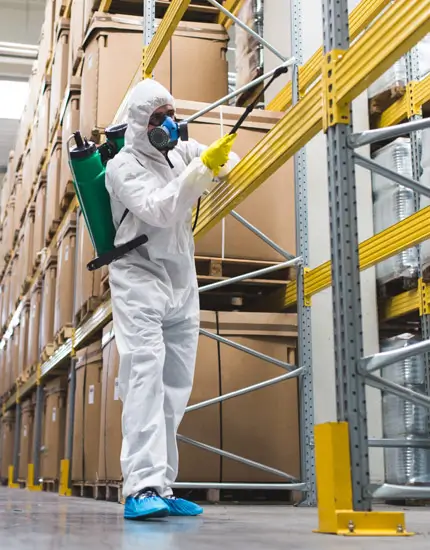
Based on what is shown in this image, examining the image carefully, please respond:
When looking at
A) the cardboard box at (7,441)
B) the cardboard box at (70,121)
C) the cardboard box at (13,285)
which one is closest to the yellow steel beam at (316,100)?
the cardboard box at (70,121)

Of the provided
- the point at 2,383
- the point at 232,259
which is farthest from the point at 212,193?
the point at 2,383

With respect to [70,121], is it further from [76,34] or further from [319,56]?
[319,56]

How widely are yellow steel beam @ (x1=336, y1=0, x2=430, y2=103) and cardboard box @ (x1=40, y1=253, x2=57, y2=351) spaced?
5.89m

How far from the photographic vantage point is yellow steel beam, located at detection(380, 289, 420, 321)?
5082 mm

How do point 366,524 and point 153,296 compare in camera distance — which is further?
point 153,296

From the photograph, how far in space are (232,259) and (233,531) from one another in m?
2.69

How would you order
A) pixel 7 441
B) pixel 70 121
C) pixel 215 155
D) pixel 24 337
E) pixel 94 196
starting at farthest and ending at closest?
pixel 7 441, pixel 24 337, pixel 70 121, pixel 94 196, pixel 215 155

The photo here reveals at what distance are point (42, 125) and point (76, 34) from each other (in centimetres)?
244

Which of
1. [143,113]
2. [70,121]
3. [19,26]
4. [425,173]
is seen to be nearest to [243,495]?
[425,173]

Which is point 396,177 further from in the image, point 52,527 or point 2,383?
point 2,383

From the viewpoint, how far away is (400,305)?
17.3 ft

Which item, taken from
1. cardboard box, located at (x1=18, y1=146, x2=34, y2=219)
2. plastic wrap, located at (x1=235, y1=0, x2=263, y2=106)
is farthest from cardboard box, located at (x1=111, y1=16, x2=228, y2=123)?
cardboard box, located at (x1=18, y1=146, x2=34, y2=219)

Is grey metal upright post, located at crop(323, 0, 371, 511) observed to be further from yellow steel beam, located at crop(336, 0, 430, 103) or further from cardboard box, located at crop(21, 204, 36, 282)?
cardboard box, located at crop(21, 204, 36, 282)

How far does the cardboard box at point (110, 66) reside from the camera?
5.96m
